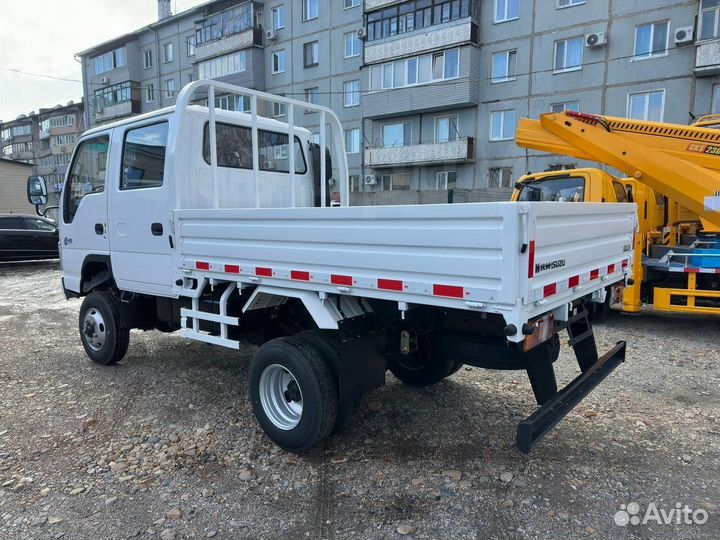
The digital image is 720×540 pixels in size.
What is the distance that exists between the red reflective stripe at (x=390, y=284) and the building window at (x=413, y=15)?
23.1 m

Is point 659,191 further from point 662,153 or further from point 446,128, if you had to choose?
point 446,128

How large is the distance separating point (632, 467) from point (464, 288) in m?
1.95

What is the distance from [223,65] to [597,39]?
21858mm

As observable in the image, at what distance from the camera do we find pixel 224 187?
4746mm

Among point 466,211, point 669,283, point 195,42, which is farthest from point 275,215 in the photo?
point 195,42

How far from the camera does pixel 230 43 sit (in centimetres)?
3072

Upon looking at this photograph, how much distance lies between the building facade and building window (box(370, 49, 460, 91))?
0.18 feet

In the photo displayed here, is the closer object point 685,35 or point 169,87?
point 685,35

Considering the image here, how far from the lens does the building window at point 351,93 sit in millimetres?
27281

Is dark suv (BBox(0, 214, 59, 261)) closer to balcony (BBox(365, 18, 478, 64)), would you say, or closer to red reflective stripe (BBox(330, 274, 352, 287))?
red reflective stripe (BBox(330, 274, 352, 287))

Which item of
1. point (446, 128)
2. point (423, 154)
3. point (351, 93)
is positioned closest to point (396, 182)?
point (423, 154)

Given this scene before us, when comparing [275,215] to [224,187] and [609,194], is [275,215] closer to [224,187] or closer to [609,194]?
[224,187]

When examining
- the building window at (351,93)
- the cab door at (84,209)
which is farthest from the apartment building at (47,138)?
the cab door at (84,209)

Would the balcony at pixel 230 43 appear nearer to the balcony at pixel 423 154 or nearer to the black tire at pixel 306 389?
the balcony at pixel 423 154
